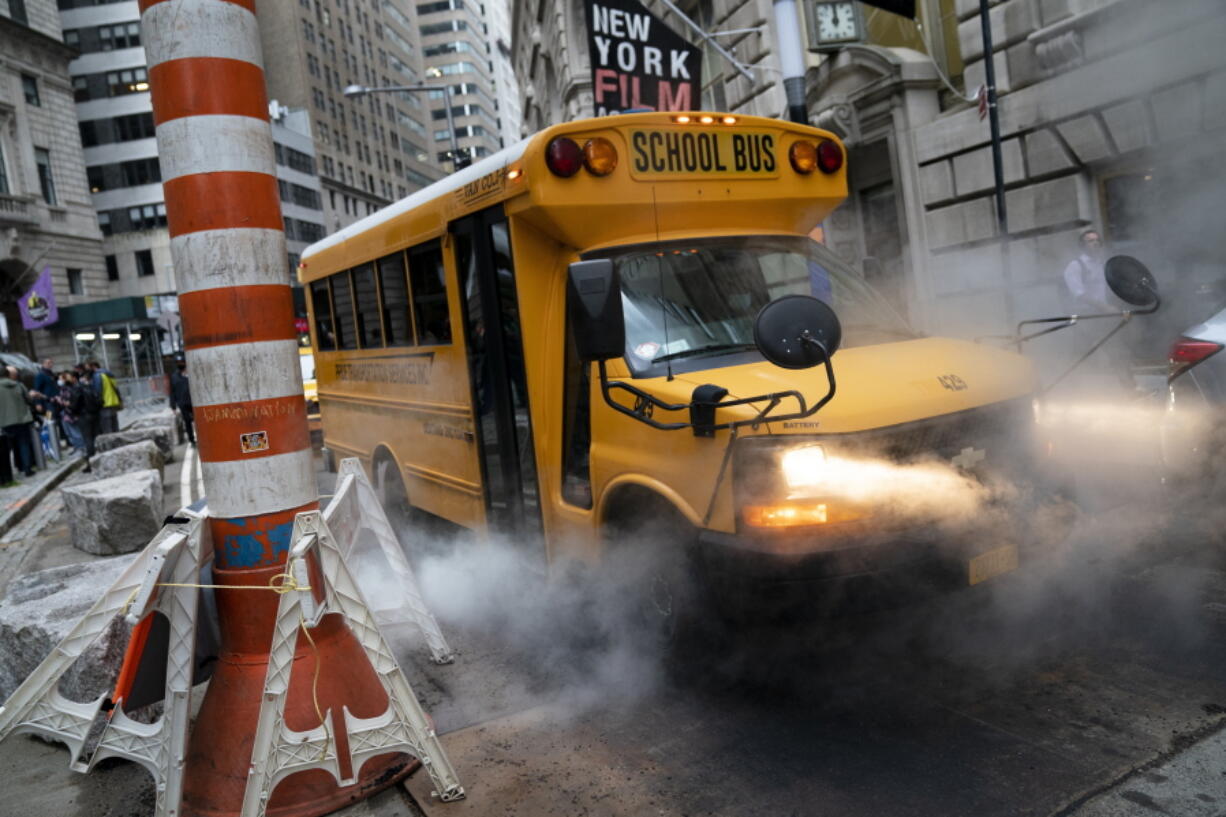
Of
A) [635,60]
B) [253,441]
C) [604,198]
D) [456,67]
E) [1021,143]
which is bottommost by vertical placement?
[253,441]

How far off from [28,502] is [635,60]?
10.2 metres

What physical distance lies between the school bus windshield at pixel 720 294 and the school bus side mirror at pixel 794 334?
34.0 inches

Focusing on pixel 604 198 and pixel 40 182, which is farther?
pixel 40 182

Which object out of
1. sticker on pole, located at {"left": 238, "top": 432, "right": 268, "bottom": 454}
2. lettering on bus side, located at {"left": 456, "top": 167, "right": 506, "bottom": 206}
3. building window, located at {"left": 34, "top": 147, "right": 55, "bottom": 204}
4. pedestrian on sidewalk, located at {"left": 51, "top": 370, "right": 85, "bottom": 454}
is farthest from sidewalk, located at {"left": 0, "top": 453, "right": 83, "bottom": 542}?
building window, located at {"left": 34, "top": 147, "right": 55, "bottom": 204}

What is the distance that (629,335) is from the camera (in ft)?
14.4

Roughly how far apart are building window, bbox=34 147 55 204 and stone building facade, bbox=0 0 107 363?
4cm

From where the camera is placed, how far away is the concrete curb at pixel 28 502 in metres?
11.0

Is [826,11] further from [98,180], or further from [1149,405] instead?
[98,180]

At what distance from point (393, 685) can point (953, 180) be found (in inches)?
437

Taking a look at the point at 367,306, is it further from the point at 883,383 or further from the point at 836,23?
the point at 836,23

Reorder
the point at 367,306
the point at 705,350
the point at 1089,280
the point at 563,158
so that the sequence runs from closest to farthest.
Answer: the point at 705,350 < the point at 563,158 < the point at 367,306 < the point at 1089,280

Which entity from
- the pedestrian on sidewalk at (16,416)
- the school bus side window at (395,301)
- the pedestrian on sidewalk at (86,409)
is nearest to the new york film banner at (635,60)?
the school bus side window at (395,301)

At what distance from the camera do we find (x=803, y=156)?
17.0ft

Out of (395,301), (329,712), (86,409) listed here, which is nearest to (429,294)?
(395,301)
